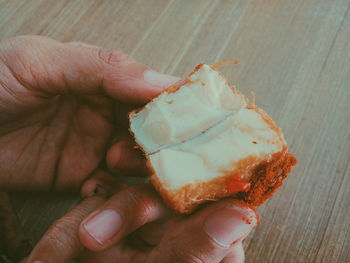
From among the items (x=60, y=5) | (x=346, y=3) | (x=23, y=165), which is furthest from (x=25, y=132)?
(x=346, y=3)

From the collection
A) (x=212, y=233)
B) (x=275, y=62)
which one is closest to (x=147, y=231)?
(x=212, y=233)

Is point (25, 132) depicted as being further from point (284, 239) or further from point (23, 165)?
point (284, 239)

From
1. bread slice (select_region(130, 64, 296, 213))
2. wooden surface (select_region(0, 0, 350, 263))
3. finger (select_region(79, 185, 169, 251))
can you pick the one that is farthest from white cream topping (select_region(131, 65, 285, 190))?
wooden surface (select_region(0, 0, 350, 263))

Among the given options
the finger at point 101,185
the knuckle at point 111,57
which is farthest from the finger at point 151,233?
the knuckle at point 111,57

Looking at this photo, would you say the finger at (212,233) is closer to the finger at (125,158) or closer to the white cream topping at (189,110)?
the white cream topping at (189,110)

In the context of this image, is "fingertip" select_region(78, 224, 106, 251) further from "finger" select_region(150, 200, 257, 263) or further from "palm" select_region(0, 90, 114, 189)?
"palm" select_region(0, 90, 114, 189)

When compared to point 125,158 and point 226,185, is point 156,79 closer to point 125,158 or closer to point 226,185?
point 125,158
